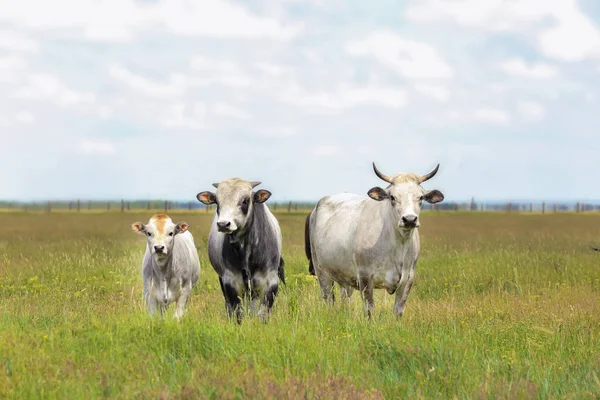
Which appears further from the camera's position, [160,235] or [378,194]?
[160,235]

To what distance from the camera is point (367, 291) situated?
375 inches

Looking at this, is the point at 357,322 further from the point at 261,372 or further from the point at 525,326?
the point at 261,372

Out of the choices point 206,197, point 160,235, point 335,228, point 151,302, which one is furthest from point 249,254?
point 151,302

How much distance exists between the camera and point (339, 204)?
11.4 m

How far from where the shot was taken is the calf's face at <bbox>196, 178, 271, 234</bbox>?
845 centimetres

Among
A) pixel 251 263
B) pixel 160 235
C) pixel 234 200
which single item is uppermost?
pixel 234 200

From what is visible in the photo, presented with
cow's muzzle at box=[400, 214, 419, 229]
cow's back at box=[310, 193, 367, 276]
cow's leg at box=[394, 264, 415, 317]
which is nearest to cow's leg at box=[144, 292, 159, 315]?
cow's back at box=[310, 193, 367, 276]

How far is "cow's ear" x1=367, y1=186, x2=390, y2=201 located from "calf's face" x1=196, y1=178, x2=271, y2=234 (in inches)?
51.2

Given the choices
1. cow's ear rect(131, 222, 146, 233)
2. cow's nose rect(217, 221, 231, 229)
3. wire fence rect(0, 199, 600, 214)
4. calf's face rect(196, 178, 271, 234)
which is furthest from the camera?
wire fence rect(0, 199, 600, 214)

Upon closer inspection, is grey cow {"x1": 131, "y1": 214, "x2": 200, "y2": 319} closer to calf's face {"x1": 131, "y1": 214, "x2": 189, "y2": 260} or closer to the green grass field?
calf's face {"x1": 131, "y1": 214, "x2": 189, "y2": 260}

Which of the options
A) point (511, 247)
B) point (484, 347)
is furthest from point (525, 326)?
point (511, 247)

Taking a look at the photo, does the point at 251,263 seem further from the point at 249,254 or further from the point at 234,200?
the point at 234,200

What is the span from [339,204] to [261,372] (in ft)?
18.3

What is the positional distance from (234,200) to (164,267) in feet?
7.20
